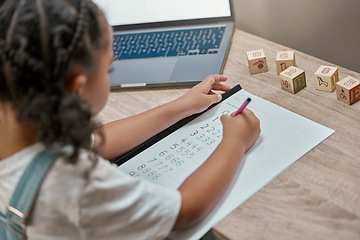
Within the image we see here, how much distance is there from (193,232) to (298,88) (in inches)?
17.2

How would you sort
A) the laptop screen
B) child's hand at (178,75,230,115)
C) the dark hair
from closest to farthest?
the dark hair < child's hand at (178,75,230,115) < the laptop screen

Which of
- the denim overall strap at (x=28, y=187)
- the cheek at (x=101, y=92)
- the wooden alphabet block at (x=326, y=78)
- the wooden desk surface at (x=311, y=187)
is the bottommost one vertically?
Answer: the wooden desk surface at (x=311, y=187)

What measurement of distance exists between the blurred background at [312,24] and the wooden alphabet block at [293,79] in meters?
0.29

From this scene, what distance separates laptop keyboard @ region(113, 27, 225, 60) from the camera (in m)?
1.17

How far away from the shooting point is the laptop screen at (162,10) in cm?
121

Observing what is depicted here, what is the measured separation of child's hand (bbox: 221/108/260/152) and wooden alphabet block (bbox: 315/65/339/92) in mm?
196

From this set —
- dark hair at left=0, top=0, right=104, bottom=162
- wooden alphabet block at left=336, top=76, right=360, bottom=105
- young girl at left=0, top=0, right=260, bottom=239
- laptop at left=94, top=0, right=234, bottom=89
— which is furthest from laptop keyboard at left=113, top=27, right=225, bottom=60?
dark hair at left=0, top=0, right=104, bottom=162

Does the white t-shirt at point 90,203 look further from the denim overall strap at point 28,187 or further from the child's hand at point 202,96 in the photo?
the child's hand at point 202,96

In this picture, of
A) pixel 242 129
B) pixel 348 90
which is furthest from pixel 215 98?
pixel 348 90

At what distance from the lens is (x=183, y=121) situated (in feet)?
3.12

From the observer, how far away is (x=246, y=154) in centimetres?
85

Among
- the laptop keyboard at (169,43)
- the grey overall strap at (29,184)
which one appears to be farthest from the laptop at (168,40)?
the grey overall strap at (29,184)

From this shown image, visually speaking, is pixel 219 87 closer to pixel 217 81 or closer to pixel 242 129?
pixel 217 81

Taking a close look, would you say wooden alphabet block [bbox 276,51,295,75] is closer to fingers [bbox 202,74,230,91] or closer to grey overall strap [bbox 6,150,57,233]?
fingers [bbox 202,74,230,91]
